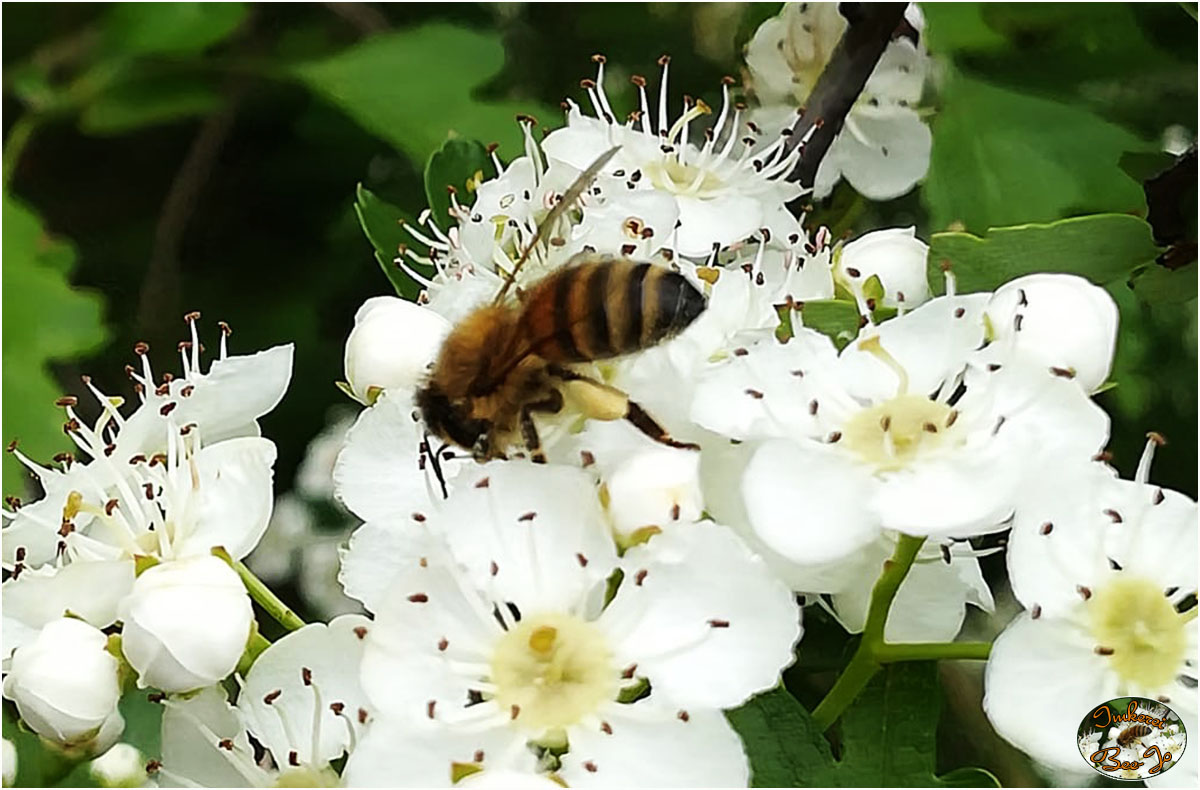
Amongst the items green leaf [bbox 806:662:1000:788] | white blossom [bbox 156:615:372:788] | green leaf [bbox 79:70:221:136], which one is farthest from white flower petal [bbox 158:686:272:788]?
green leaf [bbox 79:70:221:136]

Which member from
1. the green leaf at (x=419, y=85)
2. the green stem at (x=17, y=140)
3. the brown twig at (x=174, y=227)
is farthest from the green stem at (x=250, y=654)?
the brown twig at (x=174, y=227)

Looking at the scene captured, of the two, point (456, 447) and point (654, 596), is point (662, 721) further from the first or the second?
point (456, 447)

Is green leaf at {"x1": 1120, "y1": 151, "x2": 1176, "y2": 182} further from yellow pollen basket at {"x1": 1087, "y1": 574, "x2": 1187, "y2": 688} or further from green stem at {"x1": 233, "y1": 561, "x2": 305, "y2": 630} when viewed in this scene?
green stem at {"x1": 233, "y1": 561, "x2": 305, "y2": 630}

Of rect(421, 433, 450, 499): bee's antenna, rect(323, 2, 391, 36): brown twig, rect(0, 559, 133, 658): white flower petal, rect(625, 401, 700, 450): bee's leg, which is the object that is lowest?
rect(323, 2, 391, 36): brown twig

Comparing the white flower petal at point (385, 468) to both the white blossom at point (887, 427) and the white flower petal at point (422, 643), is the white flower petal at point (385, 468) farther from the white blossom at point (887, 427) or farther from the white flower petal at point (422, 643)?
the white blossom at point (887, 427)

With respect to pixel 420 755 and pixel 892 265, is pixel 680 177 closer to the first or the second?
pixel 892 265

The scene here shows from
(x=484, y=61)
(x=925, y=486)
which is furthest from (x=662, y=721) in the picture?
(x=484, y=61)

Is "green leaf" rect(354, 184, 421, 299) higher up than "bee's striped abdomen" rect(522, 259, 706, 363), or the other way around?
"bee's striped abdomen" rect(522, 259, 706, 363)

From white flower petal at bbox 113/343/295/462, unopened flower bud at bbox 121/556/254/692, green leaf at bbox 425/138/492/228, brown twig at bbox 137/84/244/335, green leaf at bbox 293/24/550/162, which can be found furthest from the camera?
brown twig at bbox 137/84/244/335
